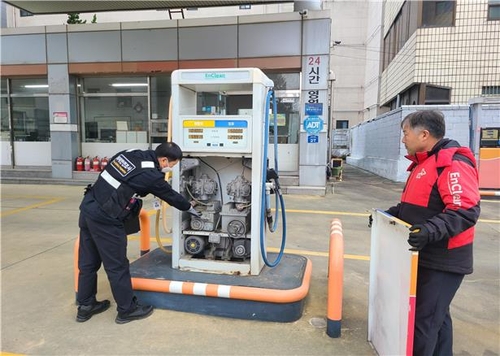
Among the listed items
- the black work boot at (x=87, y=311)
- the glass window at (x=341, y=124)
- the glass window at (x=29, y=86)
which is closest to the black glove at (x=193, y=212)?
the black work boot at (x=87, y=311)

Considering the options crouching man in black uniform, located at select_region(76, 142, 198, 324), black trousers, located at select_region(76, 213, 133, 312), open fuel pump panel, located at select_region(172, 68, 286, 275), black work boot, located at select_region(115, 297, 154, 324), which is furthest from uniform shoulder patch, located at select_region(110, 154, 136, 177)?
black work boot, located at select_region(115, 297, 154, 324)

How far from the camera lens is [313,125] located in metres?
9.62

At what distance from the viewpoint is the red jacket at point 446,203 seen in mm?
1958

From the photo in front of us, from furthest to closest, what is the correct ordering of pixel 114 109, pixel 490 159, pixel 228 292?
pixel 114 109 → pixel 490 159 → pixel 228 292

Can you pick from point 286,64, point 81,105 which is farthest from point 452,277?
point 81,105

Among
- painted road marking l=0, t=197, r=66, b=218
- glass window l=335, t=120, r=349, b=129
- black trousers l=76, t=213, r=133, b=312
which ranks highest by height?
glass window l=335, t=120, r=349, b=129

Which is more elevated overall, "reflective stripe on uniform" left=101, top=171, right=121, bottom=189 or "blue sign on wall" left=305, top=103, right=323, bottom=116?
"blue sign on wall" left=305, top=103, right=323, bottom=116

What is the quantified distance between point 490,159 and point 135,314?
10.2 m

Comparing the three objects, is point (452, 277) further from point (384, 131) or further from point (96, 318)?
point (384, 131)

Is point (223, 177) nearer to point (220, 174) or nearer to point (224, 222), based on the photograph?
→ point (220, 174)

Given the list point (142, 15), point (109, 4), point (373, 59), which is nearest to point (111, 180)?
point (109, 4)

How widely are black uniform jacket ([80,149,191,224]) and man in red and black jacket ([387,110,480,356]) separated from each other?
1962 millimetres

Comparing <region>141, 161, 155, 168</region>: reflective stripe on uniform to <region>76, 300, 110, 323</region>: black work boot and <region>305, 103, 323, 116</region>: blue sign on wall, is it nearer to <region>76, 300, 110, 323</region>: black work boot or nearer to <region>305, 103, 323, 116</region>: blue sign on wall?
<region>76, 300, 110, 323</region>: black work boot

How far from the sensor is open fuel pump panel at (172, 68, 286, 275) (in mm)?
3352
